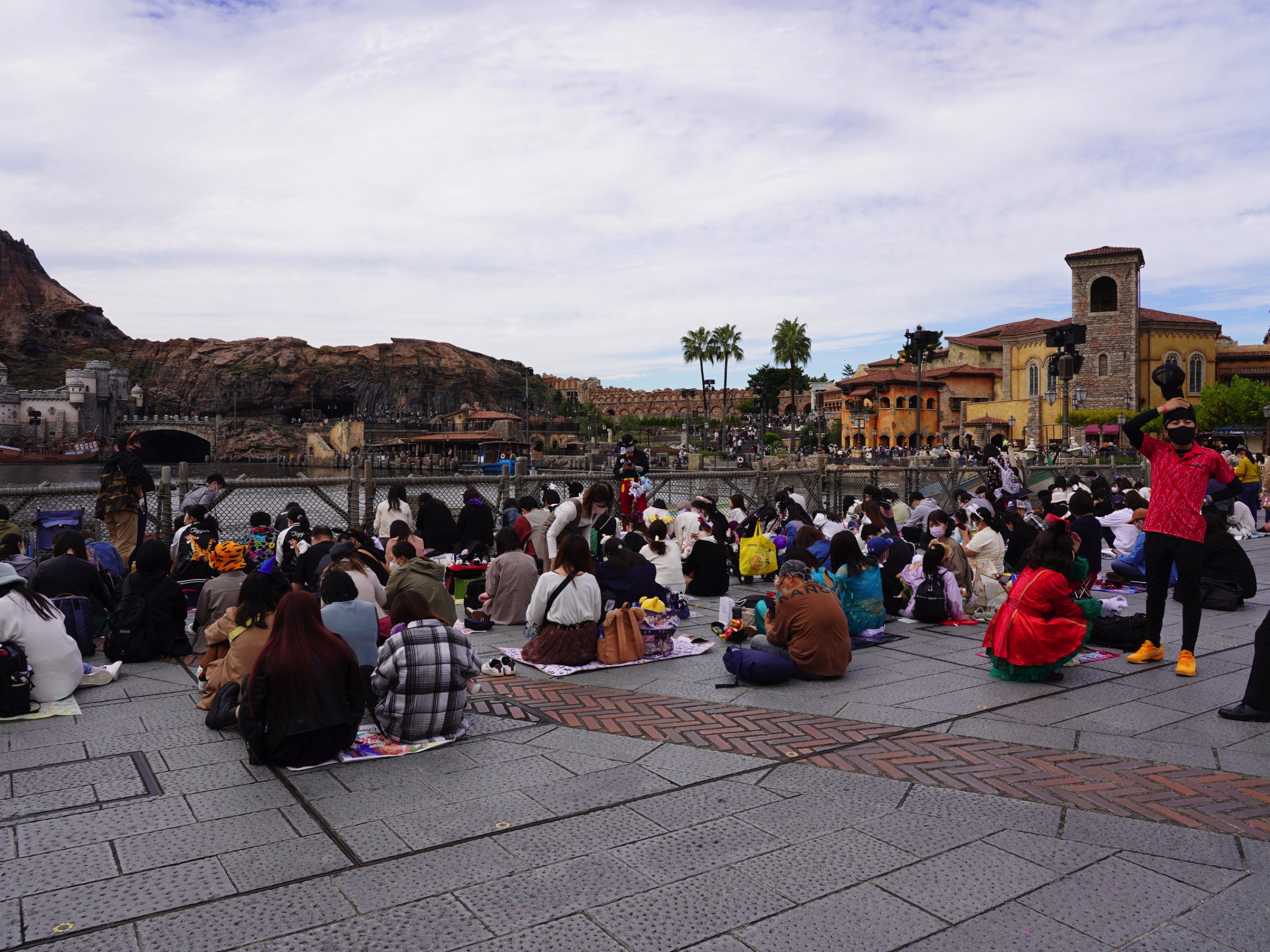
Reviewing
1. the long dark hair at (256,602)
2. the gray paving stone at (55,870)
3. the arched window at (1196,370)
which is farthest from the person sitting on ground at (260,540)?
the arched window at (1196,370)

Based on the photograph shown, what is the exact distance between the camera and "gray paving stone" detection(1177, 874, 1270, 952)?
2.90 m

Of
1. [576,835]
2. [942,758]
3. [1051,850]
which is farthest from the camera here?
[942,758]

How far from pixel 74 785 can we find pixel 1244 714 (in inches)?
266

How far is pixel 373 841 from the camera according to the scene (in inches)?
146

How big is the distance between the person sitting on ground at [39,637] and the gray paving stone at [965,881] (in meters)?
5.39

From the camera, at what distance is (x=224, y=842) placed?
3.68 meters

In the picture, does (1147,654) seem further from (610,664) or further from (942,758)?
(610,664)

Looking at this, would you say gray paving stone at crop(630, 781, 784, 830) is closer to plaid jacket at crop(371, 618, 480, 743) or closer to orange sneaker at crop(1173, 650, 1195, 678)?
plaid jacket at crop(371, 618, 480, 743)

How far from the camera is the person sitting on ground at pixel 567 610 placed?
268 inches

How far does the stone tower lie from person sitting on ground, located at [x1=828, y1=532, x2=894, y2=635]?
2222 inches

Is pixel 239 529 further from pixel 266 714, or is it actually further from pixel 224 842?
pixel 224 842

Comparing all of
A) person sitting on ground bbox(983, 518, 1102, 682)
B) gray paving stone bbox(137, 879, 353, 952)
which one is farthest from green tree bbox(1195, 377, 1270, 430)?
gray paving stone bbox(137, 879, 353, 952)

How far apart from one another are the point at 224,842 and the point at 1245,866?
434 cm

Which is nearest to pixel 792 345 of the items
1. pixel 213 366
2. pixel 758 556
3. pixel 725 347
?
pixel 725 347
